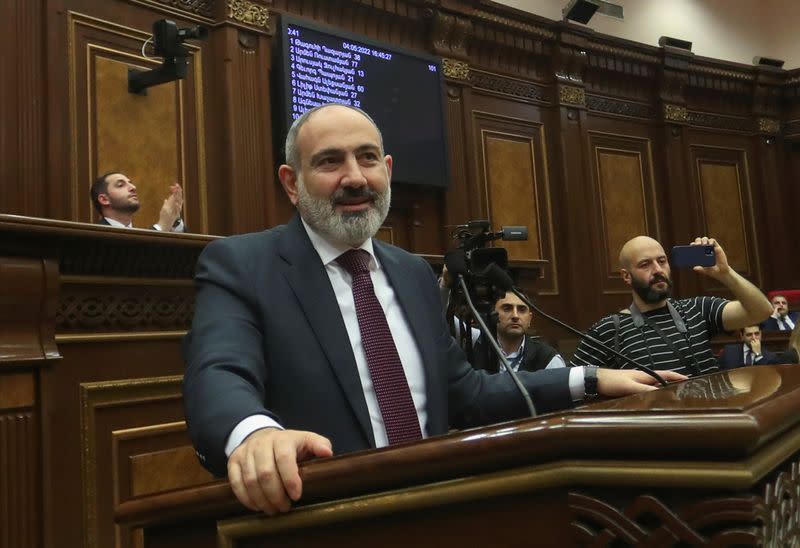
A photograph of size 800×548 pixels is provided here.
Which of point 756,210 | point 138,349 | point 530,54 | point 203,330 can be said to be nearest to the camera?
point 203,330

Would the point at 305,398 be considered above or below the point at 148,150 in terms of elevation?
below

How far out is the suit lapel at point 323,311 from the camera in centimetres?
123

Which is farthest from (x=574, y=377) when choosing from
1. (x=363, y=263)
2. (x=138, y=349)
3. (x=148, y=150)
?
(x=148, y=150)

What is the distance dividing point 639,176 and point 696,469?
7.29 m

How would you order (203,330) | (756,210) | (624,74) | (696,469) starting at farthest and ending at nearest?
(756,210) < (624,74) < (203,330) < (696,469)

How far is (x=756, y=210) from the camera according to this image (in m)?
8.39

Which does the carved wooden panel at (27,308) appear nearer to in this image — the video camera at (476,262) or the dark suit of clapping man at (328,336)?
the dark suit of clapping man at (328,336)

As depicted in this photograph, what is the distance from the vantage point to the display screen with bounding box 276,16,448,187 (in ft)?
16.6

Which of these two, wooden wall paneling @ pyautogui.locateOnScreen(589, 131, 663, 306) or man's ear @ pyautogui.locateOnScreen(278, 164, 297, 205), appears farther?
wooden wall paneling @ pyautogui.locateOnScreen(589, 131, 663, 306)

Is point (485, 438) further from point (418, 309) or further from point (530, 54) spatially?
point (530, 54)

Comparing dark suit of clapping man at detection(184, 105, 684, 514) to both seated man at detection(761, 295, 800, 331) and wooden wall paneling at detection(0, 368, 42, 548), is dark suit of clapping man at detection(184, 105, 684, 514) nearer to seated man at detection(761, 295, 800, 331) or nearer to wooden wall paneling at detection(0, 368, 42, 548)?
wooden wall paneling at detection(0, 368, 42, 548)

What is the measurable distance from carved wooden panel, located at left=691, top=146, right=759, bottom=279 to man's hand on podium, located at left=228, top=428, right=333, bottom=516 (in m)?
7.71

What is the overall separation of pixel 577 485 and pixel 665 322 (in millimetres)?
2395

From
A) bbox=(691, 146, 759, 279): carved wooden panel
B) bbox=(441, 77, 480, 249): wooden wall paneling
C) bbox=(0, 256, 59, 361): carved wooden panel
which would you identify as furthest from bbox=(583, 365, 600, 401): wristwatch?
bbox=(691, 146, 759, 279): carved wooden panel
